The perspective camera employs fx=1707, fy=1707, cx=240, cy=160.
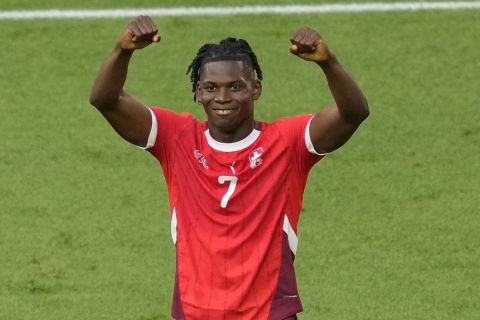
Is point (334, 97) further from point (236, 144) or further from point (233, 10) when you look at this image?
point (233, 10)

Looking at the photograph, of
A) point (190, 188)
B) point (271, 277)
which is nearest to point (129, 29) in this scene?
point (190, 188)

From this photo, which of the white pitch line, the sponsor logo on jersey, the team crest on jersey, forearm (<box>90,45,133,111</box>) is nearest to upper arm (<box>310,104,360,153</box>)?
the team crest on jersey

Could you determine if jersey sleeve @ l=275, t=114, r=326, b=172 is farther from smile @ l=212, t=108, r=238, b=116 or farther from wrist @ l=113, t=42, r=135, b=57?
wrist @ l=113, t=42, r=135, b=57

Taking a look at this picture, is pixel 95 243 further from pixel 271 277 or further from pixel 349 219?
pixel 271 277

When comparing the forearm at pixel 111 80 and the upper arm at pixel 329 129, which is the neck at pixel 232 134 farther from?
the forearm at pixel 111 80

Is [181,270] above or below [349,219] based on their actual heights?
above

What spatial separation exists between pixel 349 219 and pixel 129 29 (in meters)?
Result: 4.14

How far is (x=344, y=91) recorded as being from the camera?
23.0ft

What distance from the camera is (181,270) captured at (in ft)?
23.7

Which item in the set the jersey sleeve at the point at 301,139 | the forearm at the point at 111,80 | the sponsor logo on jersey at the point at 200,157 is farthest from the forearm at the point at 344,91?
the forearm at the point at 111,80

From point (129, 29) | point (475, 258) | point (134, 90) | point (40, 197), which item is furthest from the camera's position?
point (134, 90)

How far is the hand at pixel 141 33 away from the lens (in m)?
6.86

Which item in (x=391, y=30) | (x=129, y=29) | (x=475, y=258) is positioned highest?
(x=129, y=29)

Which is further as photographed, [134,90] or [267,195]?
[134,90]
